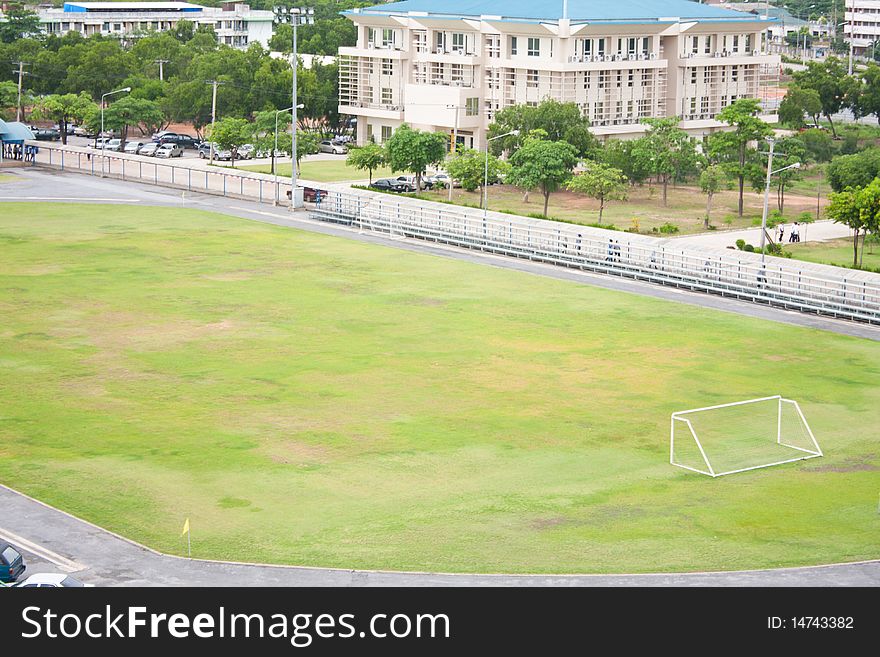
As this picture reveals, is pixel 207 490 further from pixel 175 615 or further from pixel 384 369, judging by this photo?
pixel 175 615

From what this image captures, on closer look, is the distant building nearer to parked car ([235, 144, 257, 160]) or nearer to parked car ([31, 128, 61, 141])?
parked car ([31, 128, 61, 141])

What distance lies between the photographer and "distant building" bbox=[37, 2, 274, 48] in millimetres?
181250

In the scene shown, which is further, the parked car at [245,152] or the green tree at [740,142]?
the parked car at [245,152]

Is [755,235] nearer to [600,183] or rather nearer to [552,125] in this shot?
[600,183]

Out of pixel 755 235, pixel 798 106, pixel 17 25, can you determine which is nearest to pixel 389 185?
pixel 755 235

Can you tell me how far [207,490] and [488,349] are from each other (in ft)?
57.5

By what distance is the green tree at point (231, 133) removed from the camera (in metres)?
101

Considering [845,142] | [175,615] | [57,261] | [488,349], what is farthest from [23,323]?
[845,142]

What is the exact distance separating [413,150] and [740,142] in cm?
2102

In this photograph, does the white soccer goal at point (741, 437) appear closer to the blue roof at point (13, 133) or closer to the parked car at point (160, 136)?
the blue roof at point (13, 133)

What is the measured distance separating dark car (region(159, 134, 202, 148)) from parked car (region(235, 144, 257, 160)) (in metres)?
5.79

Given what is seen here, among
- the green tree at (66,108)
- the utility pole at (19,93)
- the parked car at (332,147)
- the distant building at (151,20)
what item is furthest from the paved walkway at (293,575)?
the distant building at (151,20)

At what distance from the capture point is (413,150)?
9156cm

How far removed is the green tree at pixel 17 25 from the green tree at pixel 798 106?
82.2 m
